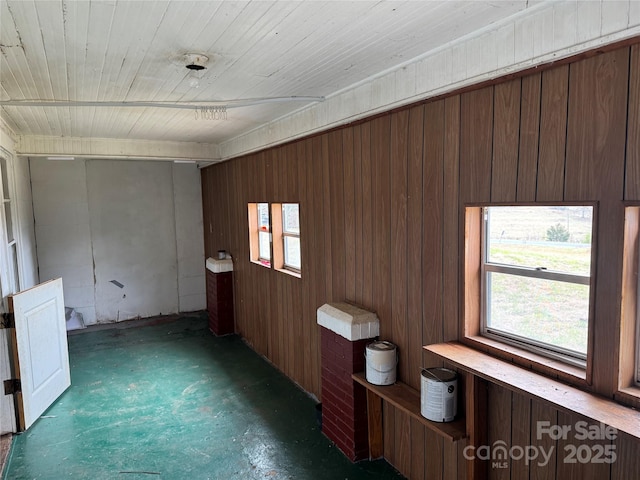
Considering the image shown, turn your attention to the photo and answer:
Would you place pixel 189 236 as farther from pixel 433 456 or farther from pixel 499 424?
pixel 499 424

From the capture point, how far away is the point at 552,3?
Result: 181 centimetres

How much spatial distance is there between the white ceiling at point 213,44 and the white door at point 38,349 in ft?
5.97

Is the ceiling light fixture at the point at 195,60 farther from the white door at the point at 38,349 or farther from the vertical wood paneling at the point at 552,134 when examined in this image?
the white door at the point at 38,349

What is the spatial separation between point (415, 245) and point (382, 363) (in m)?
0.87

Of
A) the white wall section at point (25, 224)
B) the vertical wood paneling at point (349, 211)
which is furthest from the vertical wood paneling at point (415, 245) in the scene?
the white wall section at point (25, 224)

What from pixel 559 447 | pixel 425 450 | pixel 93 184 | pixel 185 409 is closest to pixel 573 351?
pixel 559 447

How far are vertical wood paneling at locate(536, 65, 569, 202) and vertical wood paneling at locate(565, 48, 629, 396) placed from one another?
0.04 m

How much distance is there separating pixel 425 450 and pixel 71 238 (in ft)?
20.4

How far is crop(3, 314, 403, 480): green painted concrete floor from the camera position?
3.17 metres

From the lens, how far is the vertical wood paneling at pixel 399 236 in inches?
111

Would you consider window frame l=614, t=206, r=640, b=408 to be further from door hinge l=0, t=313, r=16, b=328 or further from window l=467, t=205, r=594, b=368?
door hinge l=0, t=313, r=16, b=328

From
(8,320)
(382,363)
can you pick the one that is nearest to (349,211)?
(382,363)

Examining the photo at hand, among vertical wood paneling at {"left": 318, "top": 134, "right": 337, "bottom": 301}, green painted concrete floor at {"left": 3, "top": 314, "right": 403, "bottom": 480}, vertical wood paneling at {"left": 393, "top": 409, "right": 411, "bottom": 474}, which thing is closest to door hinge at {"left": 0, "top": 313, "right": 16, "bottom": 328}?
green painted concrete floor at {"left": 3, "top": 314, "right": 403, "bottom": 480}

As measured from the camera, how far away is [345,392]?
3297mm
